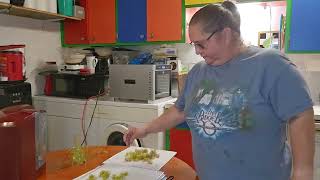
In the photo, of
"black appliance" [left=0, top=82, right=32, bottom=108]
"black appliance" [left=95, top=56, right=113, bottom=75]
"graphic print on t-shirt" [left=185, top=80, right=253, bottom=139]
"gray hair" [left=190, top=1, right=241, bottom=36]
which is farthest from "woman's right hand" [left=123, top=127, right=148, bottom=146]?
"black appliance" [left=95, top=56, right=113, bottom=75]

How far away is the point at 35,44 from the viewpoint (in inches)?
138

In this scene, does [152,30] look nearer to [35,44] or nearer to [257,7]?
[257,7]

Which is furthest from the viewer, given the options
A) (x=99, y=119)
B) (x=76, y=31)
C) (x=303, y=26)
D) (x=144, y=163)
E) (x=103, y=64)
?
(x=76, y=31)

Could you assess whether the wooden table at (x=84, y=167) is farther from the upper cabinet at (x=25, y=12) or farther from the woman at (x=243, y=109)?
the upper cabinet at (x=25, y=12)

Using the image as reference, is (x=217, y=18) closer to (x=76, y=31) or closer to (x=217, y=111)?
(x=217, y=111)

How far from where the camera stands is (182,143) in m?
2.80

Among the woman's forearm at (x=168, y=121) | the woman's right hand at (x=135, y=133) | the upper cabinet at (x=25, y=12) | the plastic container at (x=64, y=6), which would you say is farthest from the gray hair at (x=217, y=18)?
the plastic container at (x=64, y=6)

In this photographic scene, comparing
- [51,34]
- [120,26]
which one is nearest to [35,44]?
[51,34]

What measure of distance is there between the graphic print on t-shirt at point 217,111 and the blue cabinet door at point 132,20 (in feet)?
6.82

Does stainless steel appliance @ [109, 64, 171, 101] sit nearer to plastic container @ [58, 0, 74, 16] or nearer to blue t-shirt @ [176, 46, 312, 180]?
plastic container @ [58, 0, 74, 16]

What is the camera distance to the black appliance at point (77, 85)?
318 centimetres

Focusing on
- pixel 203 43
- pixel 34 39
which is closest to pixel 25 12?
pixel 34 39

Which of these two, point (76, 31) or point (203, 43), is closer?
point (203, 43)

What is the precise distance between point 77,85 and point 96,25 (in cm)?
72
